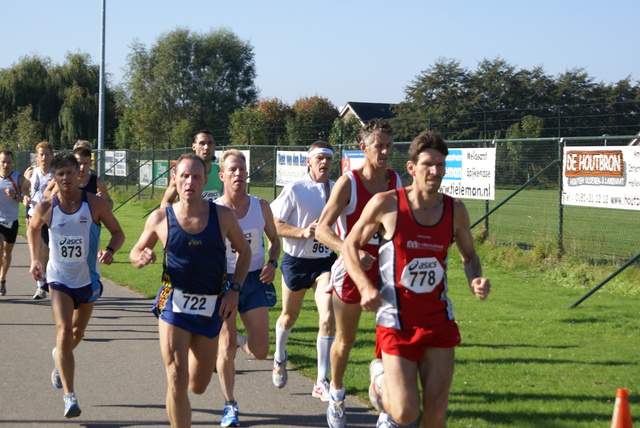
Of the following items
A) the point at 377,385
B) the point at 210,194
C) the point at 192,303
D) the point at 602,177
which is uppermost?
the point at 602,177

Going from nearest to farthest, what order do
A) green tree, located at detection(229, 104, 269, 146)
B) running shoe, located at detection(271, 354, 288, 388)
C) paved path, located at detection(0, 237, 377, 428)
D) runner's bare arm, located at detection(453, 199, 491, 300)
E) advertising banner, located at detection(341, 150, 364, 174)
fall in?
runner's bare arm, located at detection(453, 199, 491, 300) → paved path, located at detection(0, 237, 377, 428) → running shoe, located at detection(271, 354, 288, 388) → advertising banner, located at detection(341, 150, 364, 174) → green tree, located at detection(229, 104, 269, 146)

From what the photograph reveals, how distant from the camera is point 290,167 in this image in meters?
21.8

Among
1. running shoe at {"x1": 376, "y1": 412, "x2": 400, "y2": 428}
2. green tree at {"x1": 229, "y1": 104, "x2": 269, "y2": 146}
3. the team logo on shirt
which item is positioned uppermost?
green tree at {"x1": 229, "y1": 104, "x2": 269, "y2": 146}

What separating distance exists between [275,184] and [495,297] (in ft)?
37.4

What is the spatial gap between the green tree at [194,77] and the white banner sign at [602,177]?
5750 centimetres

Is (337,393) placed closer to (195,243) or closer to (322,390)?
(322,390)

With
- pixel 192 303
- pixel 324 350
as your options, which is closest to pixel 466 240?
pixel 192 303

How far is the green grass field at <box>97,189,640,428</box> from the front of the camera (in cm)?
616

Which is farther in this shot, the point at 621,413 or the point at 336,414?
the point at 336,414

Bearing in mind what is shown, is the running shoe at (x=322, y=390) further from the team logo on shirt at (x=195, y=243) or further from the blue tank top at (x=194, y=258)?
the team logo on shirt at (x=195, y=243)

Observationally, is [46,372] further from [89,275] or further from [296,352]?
[296,352]

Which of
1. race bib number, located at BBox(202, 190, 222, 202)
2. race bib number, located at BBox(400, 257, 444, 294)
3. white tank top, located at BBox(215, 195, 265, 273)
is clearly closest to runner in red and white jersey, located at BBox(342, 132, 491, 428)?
race bib number, located at BBox(400, 257, 444, 294)

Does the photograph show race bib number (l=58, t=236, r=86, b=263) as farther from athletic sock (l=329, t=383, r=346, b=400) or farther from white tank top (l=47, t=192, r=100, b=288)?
athletic sock (l=329, t=383, r=346, b=400)

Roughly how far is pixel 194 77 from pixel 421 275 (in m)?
67.2
